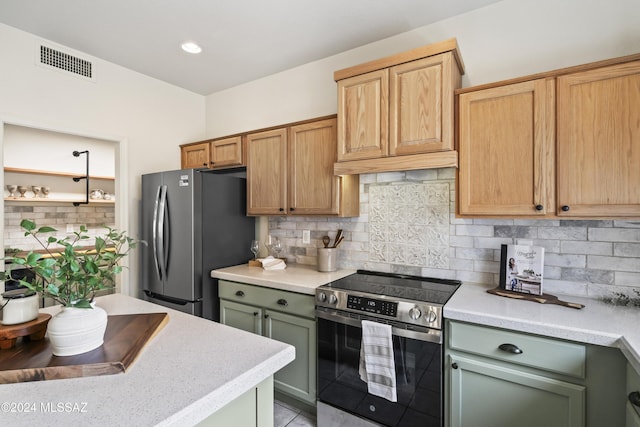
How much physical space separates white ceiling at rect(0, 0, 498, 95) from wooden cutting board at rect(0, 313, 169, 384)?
2092 mm

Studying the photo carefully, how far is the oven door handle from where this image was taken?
65.2 inches

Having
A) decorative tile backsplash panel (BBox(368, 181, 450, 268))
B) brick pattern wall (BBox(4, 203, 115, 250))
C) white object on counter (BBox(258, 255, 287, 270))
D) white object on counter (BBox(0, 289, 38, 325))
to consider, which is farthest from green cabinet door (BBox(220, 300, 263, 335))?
brick pattern wall (BBox(4, 203, 115, 250))

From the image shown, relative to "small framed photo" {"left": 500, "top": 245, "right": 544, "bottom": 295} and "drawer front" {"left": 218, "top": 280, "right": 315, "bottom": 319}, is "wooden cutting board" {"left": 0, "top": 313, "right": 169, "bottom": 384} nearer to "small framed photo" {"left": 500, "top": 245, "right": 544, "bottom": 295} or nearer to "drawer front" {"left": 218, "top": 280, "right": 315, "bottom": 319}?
"drawer front" {"left": 218, "top": 280, "right": 315, "bottom": 319}

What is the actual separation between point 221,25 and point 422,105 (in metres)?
1.62

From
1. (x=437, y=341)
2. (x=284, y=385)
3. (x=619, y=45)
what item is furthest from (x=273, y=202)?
(x=619, y=45)

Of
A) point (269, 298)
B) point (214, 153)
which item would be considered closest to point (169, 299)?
point (269, 298)

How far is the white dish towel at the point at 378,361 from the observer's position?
1753 millimetres

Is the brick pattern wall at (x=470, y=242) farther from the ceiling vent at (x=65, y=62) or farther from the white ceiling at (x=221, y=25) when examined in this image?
the ceiling vent at (x=65, y=62)

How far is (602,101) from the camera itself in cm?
156

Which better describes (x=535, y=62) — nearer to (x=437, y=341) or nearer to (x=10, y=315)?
(x=437, y=341)

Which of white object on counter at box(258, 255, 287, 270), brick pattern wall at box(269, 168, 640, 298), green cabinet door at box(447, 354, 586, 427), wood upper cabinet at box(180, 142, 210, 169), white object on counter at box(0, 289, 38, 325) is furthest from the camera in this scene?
wood upper cabinet at box(180, 142, 210, 169)

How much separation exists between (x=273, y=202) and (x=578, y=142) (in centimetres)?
210

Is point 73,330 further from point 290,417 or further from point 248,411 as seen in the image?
point 290,417

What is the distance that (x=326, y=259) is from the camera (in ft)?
8.43
